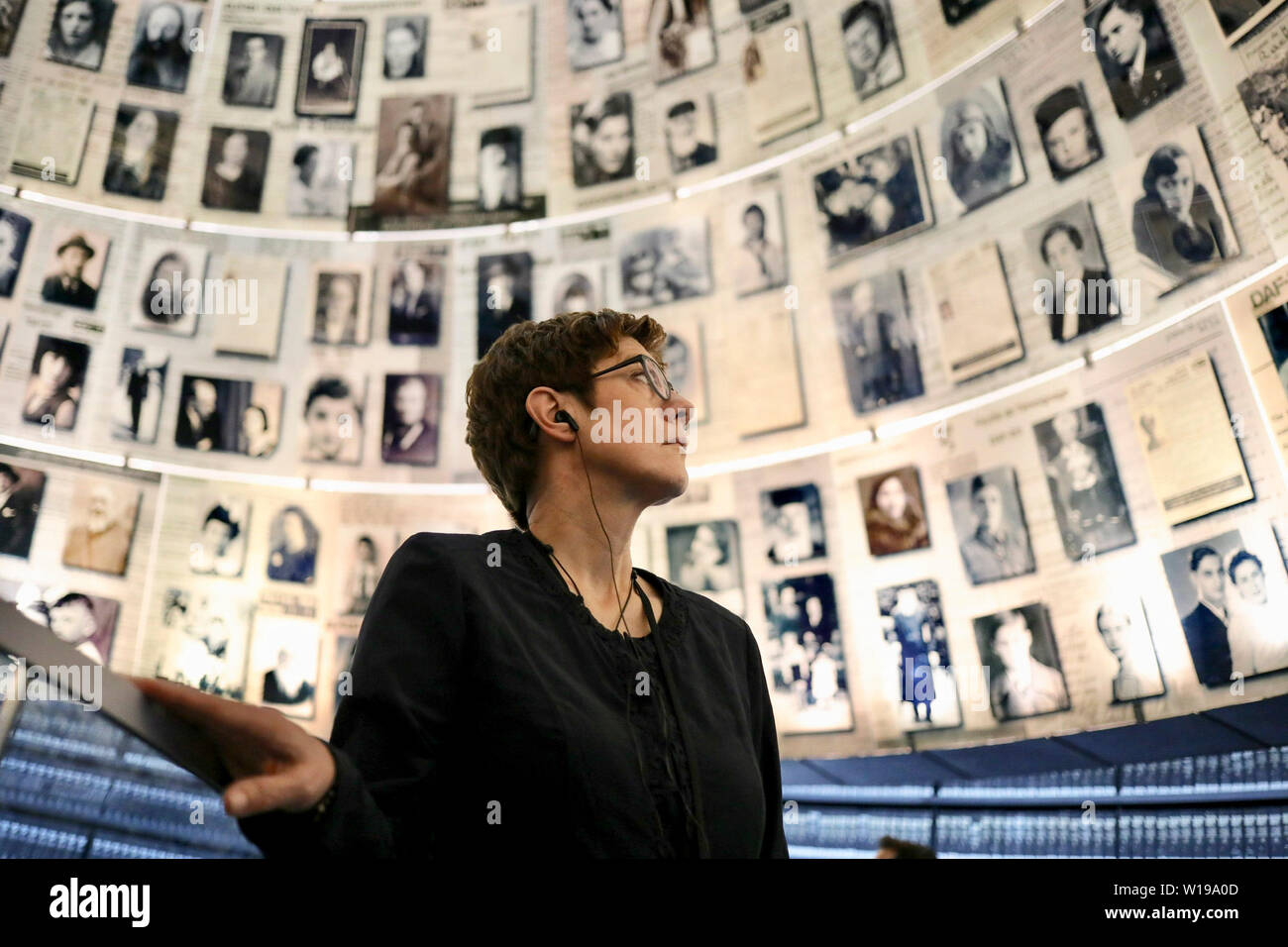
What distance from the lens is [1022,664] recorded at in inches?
196

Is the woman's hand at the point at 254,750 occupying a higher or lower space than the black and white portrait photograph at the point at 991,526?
lower

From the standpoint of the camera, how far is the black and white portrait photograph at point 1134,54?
16.0 feet

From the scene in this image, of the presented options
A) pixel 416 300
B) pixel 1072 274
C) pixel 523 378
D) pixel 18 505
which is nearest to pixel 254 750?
pixel 523 378

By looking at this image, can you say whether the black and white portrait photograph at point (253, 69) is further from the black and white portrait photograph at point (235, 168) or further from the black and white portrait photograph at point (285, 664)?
the black and white portrait photograph at point (285, 664)

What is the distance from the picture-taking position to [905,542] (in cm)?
562

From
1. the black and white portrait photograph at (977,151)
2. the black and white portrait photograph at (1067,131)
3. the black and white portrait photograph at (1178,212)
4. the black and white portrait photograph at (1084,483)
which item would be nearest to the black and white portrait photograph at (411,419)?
the black and white portrait photograph at (977,151)

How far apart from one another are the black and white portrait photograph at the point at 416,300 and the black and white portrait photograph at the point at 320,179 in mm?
689

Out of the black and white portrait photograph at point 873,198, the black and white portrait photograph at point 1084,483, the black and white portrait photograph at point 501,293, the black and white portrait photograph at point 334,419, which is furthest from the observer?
the black and white portrait photograph at point 501,293

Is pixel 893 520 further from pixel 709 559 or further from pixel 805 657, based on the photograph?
pixel 709 559

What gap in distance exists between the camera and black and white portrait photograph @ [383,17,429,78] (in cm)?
771

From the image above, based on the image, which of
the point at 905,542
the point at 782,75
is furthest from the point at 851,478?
the point at 782,75

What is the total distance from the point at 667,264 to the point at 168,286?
351 centimetres

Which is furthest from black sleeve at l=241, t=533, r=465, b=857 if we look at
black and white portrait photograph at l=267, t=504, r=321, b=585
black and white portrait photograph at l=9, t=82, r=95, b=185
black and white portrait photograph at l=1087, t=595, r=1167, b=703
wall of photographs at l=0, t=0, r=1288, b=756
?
black and white portrait photograph at l=9, t=82, r=95, b=185

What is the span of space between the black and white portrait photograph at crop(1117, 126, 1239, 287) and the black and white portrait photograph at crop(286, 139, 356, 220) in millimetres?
5296
